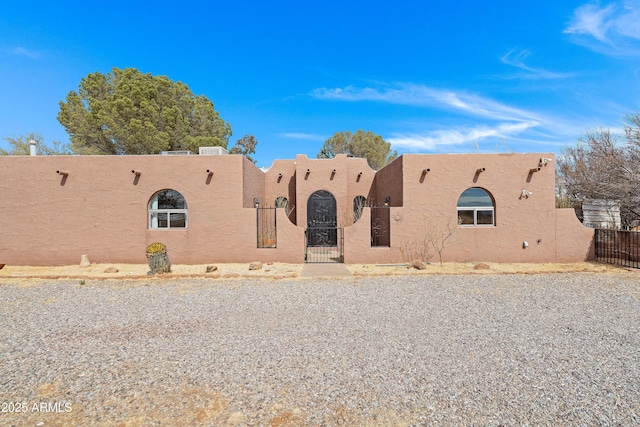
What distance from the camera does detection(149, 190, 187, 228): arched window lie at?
40.1ft

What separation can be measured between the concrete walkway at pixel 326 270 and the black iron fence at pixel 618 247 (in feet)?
34.5

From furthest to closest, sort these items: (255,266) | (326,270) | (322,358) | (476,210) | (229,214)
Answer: (476,210) → (229,214) → (255,266) → (326,270) → (322,358)

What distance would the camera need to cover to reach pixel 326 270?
10805 mm

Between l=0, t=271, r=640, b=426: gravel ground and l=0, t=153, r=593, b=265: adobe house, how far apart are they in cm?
420

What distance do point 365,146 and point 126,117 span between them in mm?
21911

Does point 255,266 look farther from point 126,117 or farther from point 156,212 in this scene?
point 126,117

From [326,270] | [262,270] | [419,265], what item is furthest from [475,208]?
[262,270]

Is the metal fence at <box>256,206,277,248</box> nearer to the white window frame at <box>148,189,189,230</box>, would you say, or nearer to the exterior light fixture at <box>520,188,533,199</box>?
the white window frame at <box>148,189,189,230</box>

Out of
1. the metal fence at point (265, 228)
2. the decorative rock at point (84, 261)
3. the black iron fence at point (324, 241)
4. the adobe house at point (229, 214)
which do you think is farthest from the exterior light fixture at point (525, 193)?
the decorative rock at point (84, 261)

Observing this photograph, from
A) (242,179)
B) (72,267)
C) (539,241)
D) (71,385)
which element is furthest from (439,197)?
(72,267)

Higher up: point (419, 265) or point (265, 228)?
point (265, 228)

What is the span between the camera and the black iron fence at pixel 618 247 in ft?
36.7

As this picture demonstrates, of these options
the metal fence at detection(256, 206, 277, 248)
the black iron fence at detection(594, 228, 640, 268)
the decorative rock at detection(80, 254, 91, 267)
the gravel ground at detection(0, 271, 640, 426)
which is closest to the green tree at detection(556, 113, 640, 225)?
the black iron fence at detection(594, 228, 640, 268)

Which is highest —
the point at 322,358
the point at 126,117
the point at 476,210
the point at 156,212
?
the point at 126,117
